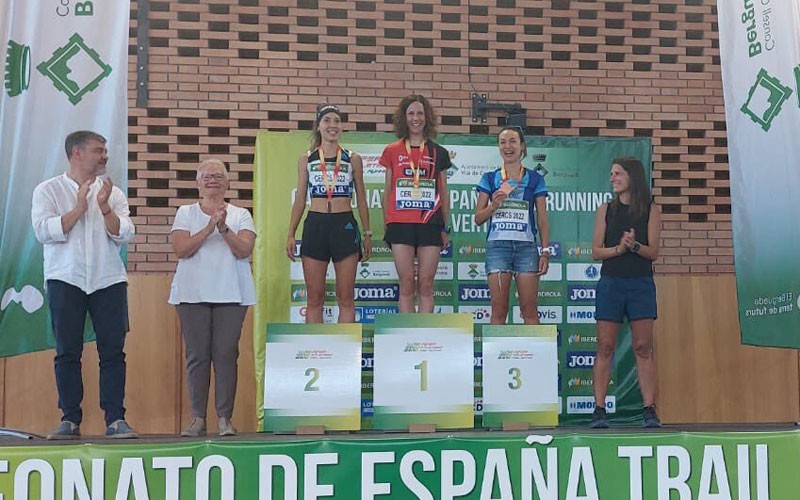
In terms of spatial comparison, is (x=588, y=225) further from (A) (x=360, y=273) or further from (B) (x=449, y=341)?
(B) (x=449, y=341)

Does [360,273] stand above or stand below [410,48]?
below

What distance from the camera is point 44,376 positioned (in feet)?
22.9

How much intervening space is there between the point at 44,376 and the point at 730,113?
5.20 metres

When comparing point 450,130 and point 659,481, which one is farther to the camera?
point 450,130

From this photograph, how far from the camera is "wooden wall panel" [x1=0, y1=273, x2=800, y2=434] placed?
7102 millimetres

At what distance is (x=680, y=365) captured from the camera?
7.53m

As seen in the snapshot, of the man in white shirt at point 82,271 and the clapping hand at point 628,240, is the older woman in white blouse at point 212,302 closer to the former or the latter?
the man in white shirt at point 82,271

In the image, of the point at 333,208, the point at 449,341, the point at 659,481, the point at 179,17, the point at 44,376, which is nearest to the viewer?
the point at 659,481

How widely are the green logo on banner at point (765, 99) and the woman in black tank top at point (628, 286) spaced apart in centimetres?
77

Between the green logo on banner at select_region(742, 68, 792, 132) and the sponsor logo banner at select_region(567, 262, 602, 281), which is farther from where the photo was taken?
the sponsor logo banner at select_region(567, 262, 602, 281)

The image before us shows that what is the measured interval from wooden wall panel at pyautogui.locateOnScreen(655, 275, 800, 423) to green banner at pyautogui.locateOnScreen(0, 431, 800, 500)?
254 centimetres

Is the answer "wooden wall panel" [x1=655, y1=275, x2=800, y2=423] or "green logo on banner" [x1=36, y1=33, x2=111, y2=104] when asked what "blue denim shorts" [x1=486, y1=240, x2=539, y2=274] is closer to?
"wooden wall panel" [x1=655, y1=275, x2=800, y2=423]

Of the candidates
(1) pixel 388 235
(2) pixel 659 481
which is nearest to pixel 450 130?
(1) pixel 388 235

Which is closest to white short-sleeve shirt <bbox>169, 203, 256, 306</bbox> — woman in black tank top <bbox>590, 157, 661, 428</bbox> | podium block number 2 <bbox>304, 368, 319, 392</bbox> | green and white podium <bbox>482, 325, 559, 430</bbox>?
podium block number 2 <bbox>304, 368, 319, 392</bbox>
